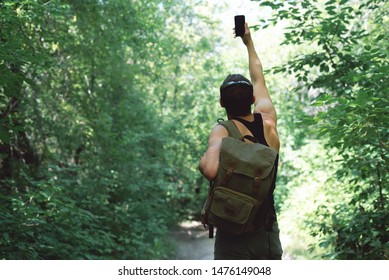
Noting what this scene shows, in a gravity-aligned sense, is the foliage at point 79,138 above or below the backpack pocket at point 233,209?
above

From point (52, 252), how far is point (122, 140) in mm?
5759

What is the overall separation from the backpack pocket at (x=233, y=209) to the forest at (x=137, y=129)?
204cm

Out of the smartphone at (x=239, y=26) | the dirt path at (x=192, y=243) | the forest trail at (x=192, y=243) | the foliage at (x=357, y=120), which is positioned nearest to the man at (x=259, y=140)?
the smartphone at (x=239, y=26)

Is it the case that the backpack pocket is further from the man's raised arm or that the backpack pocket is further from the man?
the man's raised arm

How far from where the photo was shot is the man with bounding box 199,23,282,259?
2660 mm

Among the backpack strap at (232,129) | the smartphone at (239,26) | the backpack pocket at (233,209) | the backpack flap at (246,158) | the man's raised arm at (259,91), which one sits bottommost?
the backpack pocket at (233,209)

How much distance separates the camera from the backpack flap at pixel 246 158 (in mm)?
2590

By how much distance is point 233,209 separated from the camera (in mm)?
2594

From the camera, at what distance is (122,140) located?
12.5m

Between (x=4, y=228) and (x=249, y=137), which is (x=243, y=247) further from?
(x=4, y=228)

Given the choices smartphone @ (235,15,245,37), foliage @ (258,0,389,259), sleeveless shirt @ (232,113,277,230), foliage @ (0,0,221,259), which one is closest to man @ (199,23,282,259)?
sleeveless shirt @ (232,113,277,230)

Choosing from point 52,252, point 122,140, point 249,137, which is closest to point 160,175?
point 122,140

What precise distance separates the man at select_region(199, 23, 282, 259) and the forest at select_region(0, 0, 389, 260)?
174cm

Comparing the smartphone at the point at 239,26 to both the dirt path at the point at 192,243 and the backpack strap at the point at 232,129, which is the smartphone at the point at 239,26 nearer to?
the backpack strap at the point at 232,129
